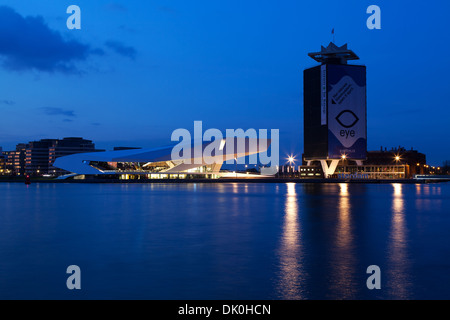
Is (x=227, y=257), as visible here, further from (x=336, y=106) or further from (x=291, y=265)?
(x=336, y=106)

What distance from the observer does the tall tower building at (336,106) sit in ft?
386

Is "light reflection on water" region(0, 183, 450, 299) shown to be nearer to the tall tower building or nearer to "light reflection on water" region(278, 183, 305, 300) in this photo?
"light reflection on water" region(278, 183, 305, 300)

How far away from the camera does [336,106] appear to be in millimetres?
118125

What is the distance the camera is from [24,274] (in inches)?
425

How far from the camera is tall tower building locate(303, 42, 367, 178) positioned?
117688mm

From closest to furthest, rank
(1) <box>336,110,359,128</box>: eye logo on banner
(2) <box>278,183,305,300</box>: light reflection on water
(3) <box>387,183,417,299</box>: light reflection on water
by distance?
(2) <box>278,183,305,300</box>: light reflection on water, (3) <box>387,183,417,299</box>: light reflection on water, (1) <box>336,110,359,128</box>: eye logo on banner

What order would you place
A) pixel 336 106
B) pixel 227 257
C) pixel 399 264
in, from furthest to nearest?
1. pixel 336 106
2. pixel 227 257
3. pixel 399 264

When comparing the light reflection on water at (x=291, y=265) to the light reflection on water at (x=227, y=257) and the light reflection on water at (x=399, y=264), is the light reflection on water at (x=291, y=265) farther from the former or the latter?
the light reflection on water at (x=399, y=264)

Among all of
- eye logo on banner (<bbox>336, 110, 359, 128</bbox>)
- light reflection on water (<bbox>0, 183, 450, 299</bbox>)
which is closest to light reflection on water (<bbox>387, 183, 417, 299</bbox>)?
light reflection on water (<bbox>0, 183, 450, 299</bbox>)

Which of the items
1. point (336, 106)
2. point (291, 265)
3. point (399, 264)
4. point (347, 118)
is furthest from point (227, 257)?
point (347, 118)

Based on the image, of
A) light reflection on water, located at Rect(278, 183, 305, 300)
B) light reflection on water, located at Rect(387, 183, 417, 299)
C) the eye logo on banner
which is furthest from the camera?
the eye logo on banner

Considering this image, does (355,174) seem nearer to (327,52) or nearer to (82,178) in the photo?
(327,52)

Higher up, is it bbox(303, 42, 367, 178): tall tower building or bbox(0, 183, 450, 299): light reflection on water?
bbox(303, 42, 367, 178): tall tower building

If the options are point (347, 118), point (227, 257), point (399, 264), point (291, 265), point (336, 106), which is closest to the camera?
point (291, 265)
